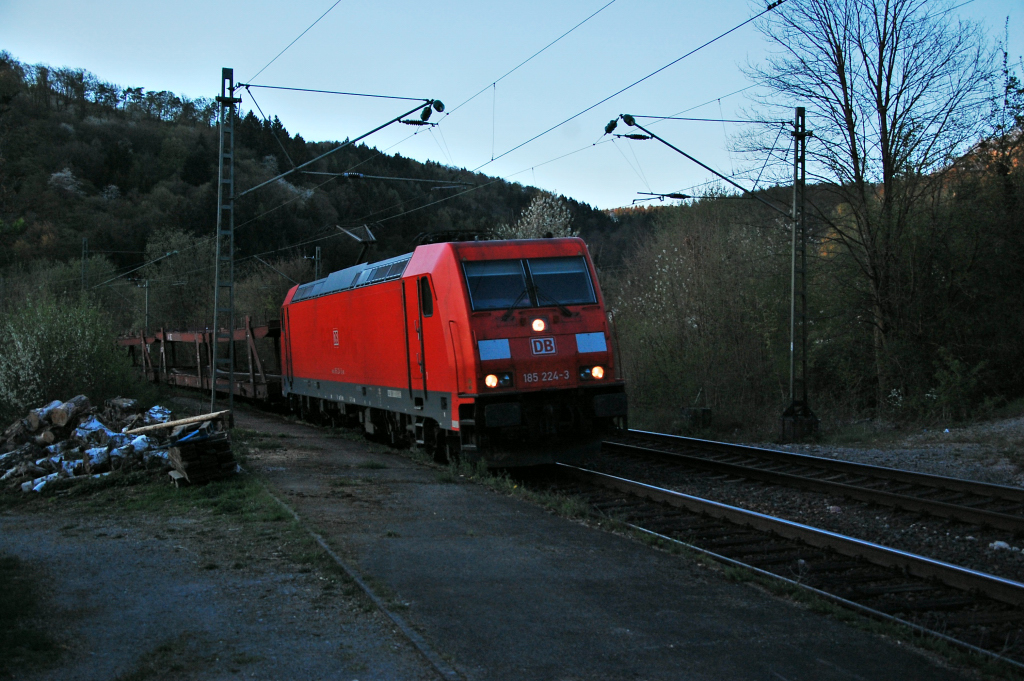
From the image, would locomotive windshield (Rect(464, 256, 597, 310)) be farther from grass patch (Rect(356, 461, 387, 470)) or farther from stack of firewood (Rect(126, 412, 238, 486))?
stack of firewood (Rect(126, 412, 238, 486))

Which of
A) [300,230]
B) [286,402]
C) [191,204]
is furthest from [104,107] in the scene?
[286,402]

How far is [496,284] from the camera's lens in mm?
11539

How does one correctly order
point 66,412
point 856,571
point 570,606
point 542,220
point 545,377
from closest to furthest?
point 570,606 < point 856,571 < point 545,377 < point 66,412 < point 542,220

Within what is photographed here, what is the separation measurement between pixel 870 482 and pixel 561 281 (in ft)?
16.5

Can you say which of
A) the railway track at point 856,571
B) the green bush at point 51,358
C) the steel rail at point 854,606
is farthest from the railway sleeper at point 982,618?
the green bush at point 51,358

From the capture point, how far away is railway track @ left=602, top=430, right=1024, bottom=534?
8.76m

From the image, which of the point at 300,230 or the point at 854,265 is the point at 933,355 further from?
the point at 300,230

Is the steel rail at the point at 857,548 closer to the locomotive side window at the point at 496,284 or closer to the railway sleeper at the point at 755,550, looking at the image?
the railway sleeper at the point at 755,550

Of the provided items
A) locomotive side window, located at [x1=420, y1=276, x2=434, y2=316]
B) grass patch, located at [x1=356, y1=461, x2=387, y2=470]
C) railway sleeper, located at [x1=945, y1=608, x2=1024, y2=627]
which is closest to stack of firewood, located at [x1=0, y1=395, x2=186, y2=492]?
grass patch, located at [x1=356, y1=461, x2=387, y2=470]

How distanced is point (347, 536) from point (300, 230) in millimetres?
60593

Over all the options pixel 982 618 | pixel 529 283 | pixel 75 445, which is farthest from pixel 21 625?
pixel 75 445

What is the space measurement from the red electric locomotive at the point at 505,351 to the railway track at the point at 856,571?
2036 millimetres

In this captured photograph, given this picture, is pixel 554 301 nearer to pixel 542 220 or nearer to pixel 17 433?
pixel 17 433

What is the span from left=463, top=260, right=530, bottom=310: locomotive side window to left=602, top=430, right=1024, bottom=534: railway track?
363 cm
